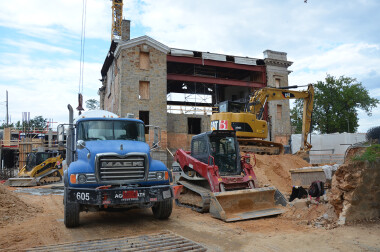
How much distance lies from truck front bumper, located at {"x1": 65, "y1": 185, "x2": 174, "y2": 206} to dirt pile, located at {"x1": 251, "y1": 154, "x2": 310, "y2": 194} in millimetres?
6074

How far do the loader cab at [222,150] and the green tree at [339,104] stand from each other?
37.4 meters

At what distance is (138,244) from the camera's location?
19.3 feet

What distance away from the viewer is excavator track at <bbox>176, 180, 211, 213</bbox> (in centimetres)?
905

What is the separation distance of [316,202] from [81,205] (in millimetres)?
6064

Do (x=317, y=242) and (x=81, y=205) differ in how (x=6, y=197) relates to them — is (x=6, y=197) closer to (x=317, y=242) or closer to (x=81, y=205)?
(x=81, y=205)

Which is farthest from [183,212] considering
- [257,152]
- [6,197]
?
[257,152]

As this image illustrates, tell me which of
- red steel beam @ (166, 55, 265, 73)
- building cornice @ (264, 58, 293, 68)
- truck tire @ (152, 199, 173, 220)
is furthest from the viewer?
building cornice @ (264, 58, 293, 68)

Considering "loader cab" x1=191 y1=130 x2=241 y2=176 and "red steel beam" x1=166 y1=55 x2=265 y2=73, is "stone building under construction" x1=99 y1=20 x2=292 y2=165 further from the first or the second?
"loader cab" x1=191 y1=130 x2=241 y2=176

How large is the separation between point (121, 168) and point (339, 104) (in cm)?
4383

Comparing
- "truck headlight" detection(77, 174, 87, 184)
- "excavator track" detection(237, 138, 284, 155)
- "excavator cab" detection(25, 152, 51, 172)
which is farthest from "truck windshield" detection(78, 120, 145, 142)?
"excavator cab" detection(25, 152, 51, 172)

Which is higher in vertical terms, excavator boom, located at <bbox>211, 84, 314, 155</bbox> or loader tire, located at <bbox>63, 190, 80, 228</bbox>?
excavator boom, located at <bbox>211, 84, 314, 155</bbox>

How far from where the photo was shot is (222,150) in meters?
10.4

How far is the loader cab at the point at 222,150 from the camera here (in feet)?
33.5

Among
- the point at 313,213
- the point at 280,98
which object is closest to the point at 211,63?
the point at 280,98
